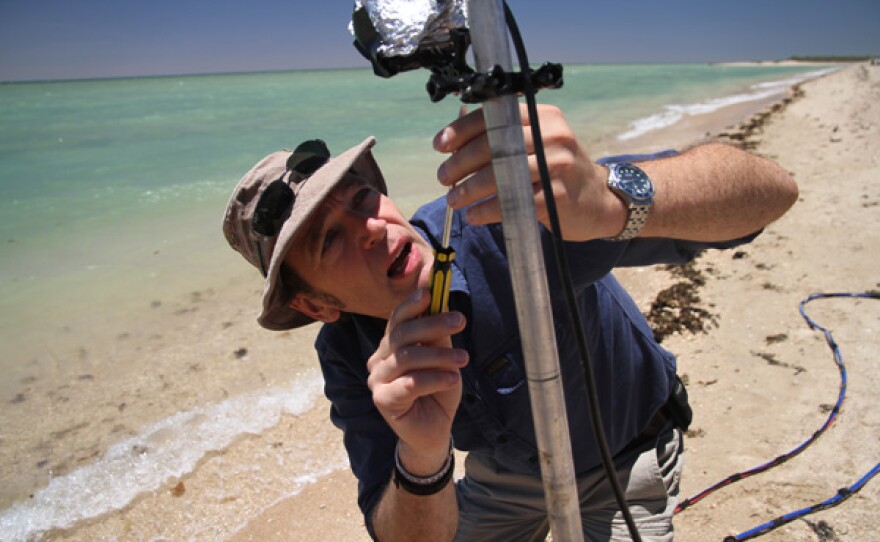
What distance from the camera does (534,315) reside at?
83 cm

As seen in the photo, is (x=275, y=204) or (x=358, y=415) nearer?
(x=275, y=204)

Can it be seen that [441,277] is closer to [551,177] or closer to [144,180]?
[551,177]

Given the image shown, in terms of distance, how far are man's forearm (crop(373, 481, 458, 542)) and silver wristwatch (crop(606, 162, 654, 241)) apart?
91cm

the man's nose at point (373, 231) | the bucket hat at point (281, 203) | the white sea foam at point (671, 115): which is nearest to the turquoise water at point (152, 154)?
Result: the white sea foam at point (671, 115)

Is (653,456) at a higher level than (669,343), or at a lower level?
higher

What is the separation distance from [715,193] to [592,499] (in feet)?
4.23

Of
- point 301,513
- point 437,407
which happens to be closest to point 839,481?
point 437,407

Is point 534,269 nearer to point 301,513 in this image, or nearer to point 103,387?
point 301,513

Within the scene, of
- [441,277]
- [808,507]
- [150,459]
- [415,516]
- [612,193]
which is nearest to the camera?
[441,277]

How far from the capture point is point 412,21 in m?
0.82

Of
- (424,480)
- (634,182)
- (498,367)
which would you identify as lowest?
(424,480)

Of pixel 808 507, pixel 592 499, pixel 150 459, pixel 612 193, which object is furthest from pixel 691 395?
pixel 150 459

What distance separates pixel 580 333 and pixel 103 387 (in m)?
4.55

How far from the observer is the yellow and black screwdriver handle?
3.43 ft
